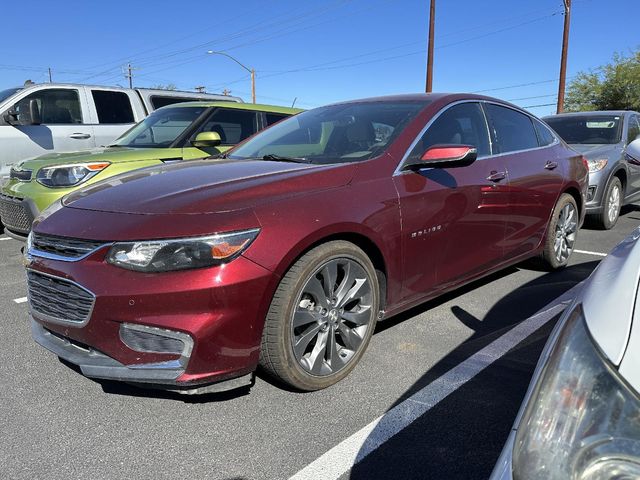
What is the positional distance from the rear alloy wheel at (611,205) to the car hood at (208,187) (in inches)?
220

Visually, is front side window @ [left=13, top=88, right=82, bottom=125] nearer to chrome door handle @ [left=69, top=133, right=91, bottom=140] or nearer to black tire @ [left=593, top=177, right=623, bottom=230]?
chrome door handle @ [left=69, top=133, right=91, bottom=140]

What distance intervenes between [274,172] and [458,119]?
5.23 ft

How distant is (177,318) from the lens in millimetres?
2221

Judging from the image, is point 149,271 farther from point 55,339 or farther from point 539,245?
point 539,245

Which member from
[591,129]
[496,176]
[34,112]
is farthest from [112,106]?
[591,129]

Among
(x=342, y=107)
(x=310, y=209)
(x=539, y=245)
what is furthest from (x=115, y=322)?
(x=539, y=245)

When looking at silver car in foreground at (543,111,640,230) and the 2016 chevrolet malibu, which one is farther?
silver car in foreground at (543,111,640,230)

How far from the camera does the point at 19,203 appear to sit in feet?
16.8

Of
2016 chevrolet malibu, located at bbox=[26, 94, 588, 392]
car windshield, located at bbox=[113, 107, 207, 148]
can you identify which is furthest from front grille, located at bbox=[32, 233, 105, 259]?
car windshield, located at bbox=[113, 107, 207, 148]

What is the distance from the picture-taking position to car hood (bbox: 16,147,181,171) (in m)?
5.21

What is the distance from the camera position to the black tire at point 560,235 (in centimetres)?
468

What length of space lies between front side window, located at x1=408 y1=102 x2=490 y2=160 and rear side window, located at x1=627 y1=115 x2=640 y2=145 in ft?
16.9

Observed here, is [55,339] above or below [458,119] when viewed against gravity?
below

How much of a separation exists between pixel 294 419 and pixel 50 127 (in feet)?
22.1
